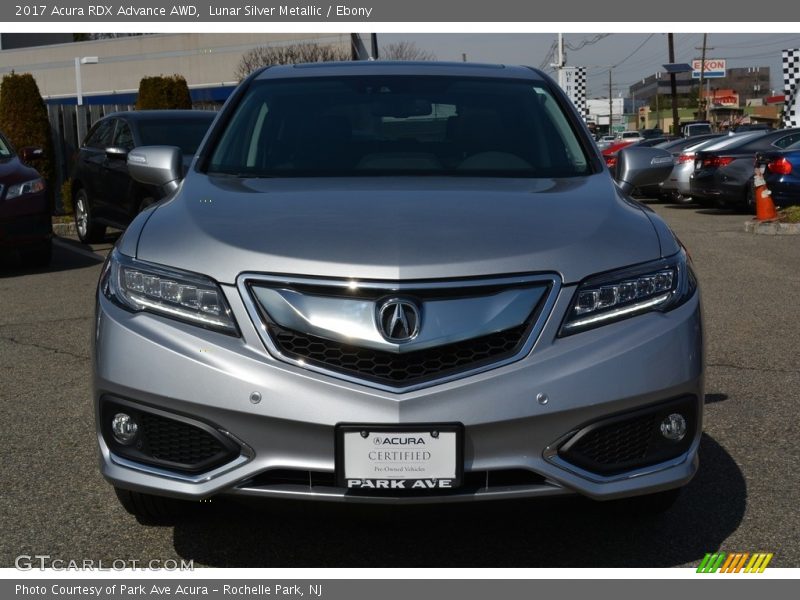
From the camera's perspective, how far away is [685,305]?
3.53m

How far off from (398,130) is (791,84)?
32.6 metres

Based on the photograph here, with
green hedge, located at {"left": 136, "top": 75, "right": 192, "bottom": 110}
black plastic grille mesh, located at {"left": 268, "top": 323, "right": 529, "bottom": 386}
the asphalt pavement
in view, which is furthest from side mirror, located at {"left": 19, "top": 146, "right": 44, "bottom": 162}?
black plastic grille mesh, located at {"left": 268, "top": 323, "right": 529, "bottom": 386}

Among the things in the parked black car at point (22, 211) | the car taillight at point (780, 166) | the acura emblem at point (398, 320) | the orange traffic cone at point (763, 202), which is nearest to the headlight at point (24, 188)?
the parked black car at point (22, 211)

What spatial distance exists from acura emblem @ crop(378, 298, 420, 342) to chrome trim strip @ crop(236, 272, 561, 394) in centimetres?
4

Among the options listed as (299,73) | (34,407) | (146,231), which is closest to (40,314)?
(34,407)

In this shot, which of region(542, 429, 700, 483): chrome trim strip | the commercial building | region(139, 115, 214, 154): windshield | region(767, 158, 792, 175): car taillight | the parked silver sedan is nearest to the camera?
region(542, 429, 700, 483): chrome trim strip

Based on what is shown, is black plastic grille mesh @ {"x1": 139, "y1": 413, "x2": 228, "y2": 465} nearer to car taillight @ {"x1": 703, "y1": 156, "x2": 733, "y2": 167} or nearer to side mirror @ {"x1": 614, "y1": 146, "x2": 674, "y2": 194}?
side mirror @ {"x1": 614, "y1": 146, "x2": 674, "y2": 194}

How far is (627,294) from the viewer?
3420 millimetres

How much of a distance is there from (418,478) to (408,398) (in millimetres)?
229

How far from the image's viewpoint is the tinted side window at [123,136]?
12281 mm

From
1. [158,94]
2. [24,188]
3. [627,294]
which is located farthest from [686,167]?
[627,294]

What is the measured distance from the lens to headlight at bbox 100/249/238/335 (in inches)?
131

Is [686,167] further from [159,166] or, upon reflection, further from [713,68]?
[713,68]

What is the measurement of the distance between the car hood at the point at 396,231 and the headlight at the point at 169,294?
0.13 feet
